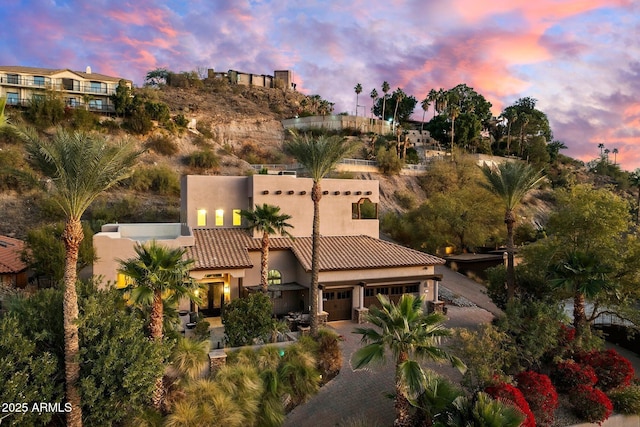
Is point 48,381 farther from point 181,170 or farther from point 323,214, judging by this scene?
point 181,170

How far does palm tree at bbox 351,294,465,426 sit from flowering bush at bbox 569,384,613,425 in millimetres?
7409

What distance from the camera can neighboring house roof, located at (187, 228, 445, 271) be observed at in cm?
2395

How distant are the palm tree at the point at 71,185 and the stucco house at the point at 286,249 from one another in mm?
11244

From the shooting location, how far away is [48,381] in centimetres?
1124

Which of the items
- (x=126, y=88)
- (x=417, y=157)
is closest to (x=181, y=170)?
(x=126, y=88)

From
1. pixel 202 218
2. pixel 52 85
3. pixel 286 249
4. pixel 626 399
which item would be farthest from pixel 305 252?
pixel 52 85

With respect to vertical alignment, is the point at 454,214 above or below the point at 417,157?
below

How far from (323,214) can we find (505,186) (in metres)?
12.0

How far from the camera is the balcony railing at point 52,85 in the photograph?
60938 millimetres

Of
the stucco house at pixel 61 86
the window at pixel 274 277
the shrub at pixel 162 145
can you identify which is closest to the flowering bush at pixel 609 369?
the window at pixel 274 277

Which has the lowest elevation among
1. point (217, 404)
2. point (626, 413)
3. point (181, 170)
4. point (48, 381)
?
point (626, 413)

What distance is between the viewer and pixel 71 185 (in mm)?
11047

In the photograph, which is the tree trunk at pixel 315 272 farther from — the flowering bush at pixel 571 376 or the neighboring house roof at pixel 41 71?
the neighboring house roof at pixel 41 71

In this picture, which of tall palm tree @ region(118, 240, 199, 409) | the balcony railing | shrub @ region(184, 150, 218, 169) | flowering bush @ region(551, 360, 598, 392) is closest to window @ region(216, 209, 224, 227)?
tall palm tree @ region(118, 240, 199, 409)
